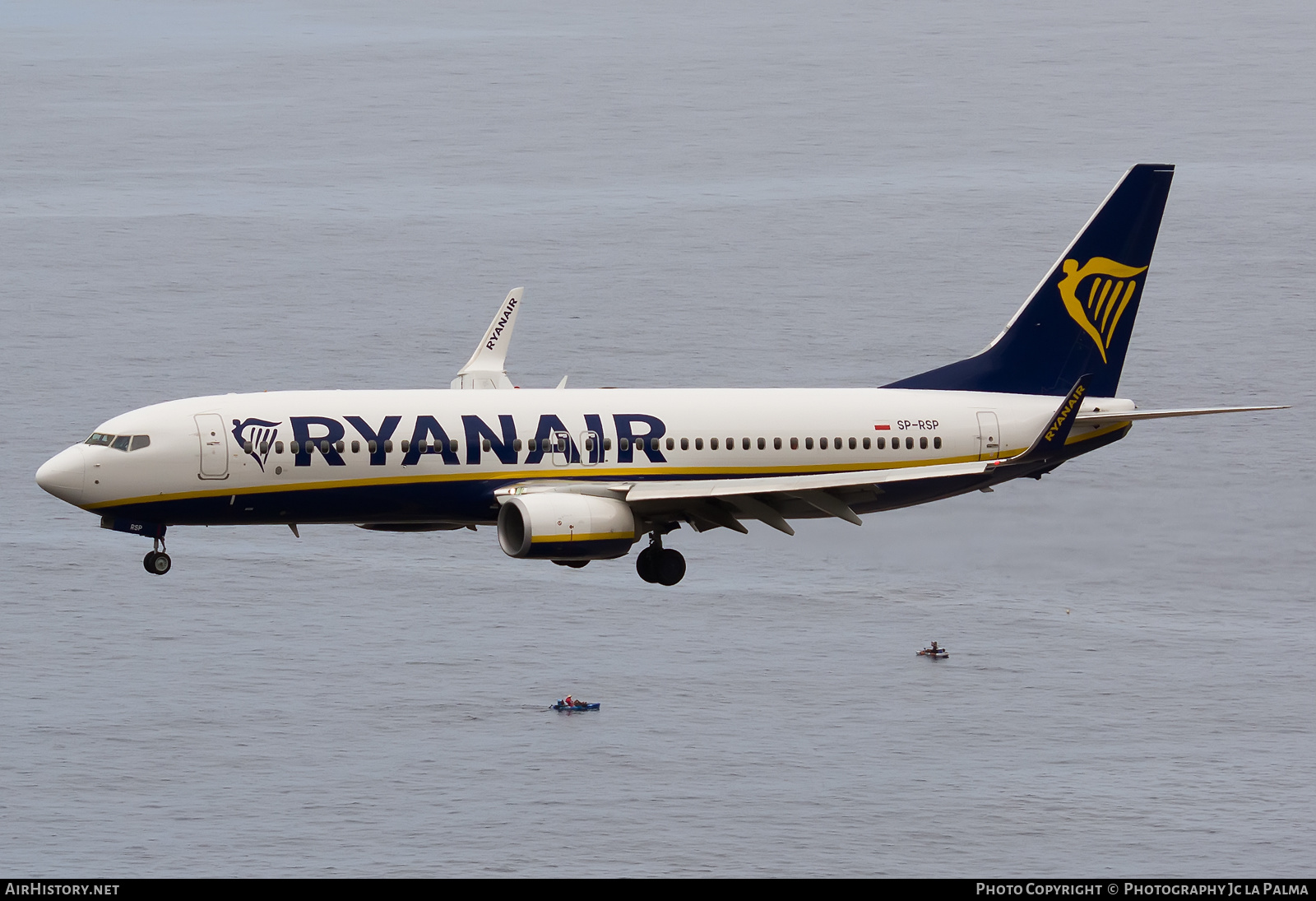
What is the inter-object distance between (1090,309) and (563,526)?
30615 millimetres

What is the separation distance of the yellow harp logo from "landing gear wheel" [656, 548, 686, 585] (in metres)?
23.3

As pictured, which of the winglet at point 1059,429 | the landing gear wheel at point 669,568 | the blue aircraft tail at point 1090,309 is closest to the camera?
the winglet at point 1059,429

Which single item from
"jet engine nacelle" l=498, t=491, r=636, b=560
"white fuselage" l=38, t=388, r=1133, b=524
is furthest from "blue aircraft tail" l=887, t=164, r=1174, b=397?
"jet engine nacelle" l=498, t=491, r=636, b=560

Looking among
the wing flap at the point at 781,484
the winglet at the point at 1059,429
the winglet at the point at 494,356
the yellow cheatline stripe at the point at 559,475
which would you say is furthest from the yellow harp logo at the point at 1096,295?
the winglet at the point at 494,356

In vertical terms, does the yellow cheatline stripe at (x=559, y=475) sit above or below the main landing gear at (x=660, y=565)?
above

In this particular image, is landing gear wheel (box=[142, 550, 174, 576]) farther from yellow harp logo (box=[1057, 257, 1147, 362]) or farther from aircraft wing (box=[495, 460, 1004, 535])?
yellow harp logo (box=[1057, 257, 1147, 362])

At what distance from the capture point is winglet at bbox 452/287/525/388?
12325cm

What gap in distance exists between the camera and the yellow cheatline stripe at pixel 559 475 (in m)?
76.5

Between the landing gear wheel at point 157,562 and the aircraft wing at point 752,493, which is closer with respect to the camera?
the landing gear wheel at point 157,562

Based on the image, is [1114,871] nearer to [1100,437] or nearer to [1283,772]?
[1283,772]

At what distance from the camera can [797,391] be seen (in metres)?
84.8

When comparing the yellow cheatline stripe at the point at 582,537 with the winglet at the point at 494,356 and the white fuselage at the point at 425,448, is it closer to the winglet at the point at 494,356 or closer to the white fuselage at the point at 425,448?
the white fuselage at the point at 425,448
